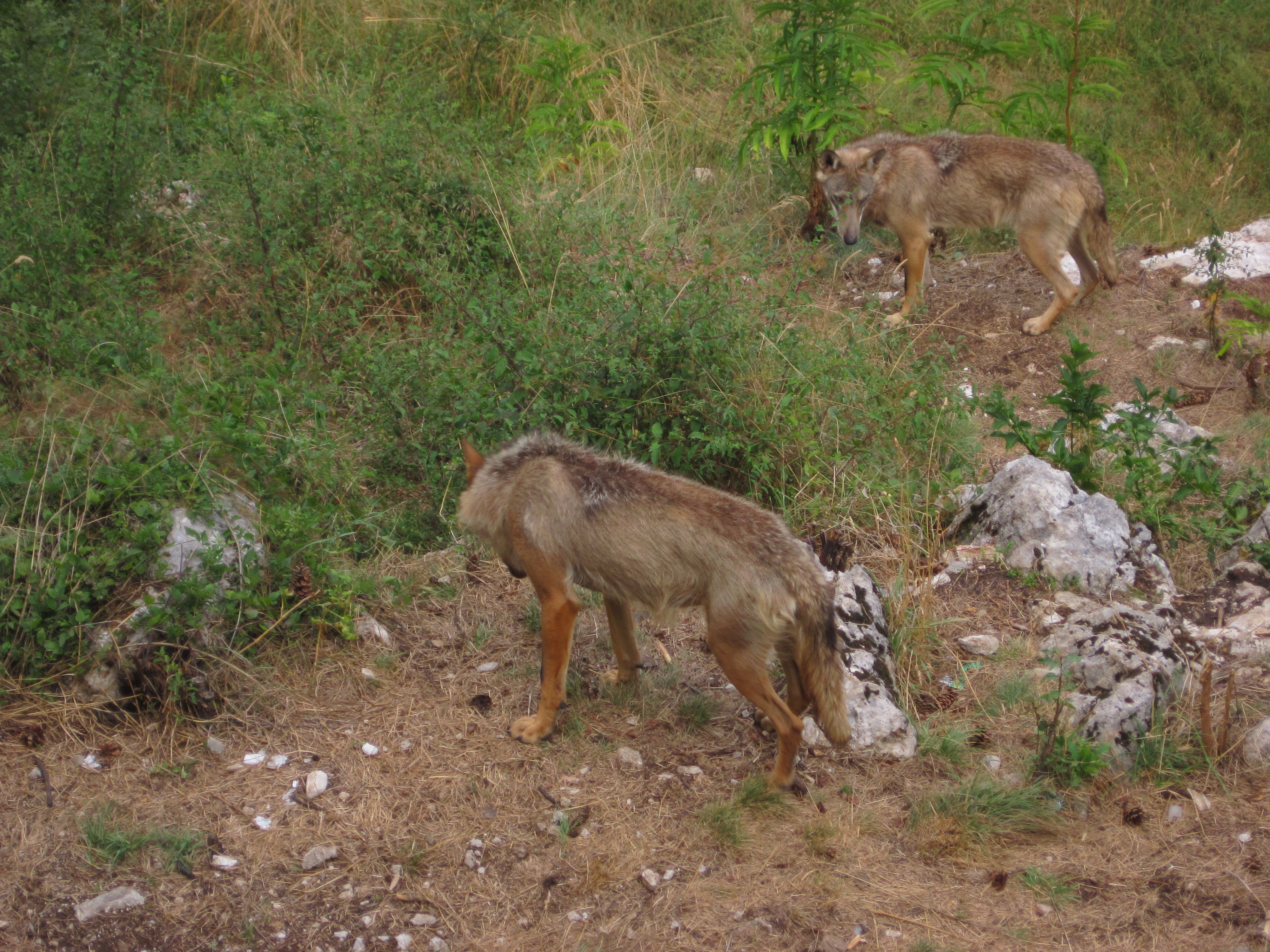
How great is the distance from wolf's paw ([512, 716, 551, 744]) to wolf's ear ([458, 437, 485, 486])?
1169mm

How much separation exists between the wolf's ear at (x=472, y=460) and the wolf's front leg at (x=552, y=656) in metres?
0.69

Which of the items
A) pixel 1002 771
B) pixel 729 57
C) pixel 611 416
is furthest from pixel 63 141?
pixel 1002 771

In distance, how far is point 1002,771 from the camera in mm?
4867

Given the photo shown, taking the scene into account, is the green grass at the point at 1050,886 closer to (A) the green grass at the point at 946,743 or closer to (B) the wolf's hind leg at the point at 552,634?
(A) the green grass at the point at 946,743

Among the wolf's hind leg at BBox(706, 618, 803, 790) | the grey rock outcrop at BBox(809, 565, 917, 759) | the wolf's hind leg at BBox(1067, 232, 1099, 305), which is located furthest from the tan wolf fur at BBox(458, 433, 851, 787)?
the wolf's hind leg at BBox(1067, 232, 1099, 305)

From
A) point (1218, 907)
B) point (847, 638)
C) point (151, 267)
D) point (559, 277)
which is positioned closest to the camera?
point (1218, 907)

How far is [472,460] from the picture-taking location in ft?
17.3

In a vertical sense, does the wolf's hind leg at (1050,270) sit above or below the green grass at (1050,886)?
above

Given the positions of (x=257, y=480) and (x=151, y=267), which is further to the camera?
(x=151, y=267)

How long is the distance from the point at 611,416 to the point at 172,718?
9.47 feet

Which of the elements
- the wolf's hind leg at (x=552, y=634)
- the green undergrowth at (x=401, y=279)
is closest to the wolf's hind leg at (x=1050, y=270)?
the green undergrowth at (x=401, y=279)

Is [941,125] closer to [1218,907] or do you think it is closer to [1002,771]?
[1002,771]

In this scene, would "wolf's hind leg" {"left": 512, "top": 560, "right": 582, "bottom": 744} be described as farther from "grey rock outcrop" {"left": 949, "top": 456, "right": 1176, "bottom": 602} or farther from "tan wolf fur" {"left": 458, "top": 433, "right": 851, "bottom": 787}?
"grey rock outcrop" {"left": 949, "top": 456, "right": 1176, "bottom": 602}

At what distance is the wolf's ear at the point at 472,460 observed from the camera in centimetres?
523
